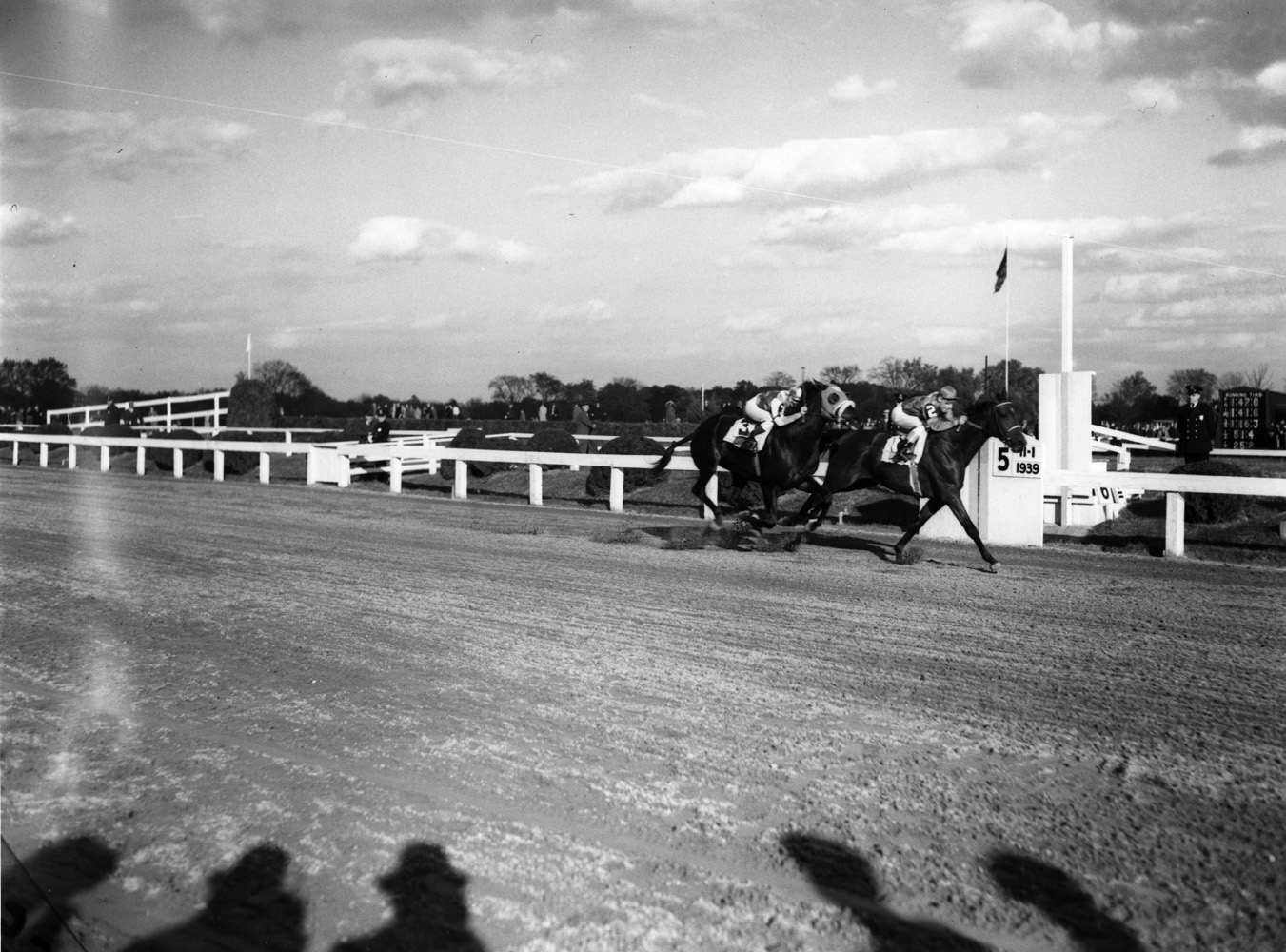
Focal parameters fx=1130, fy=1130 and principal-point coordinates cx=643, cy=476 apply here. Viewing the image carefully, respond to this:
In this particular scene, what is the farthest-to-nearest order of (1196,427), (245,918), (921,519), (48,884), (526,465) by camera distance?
(526,465)
(1196,427)
(921,519)
(48,884)
(245,918)

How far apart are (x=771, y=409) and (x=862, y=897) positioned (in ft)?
29.9

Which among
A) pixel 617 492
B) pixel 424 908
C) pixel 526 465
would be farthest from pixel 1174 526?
pixel 526 465

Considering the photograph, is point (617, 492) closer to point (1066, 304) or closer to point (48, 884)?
point (1066, 304)

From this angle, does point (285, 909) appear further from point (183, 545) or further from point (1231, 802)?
point (183, 545)

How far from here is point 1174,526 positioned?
39.4ft

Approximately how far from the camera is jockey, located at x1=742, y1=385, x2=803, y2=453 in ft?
39.8

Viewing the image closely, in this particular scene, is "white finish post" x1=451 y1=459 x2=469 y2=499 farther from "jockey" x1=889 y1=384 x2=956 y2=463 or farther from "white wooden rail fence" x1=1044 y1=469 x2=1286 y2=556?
"white wooden rail fence" x1=1044 y1=469 x2=1286 y2=556

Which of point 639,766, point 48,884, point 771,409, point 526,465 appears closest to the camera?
point 48,884

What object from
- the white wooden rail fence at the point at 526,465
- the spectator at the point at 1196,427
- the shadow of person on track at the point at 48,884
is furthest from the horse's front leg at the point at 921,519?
the shadow of person on track at the point at 48,884

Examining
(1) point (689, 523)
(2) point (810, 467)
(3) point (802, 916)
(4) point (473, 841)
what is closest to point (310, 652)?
(4) point (473, 841)

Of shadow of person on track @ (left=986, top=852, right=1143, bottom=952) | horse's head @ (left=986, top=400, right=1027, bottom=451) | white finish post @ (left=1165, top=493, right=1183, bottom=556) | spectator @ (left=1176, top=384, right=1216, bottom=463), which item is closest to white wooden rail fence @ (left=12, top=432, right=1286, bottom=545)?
white finish post @ (left=1165, top=493, right=1183, bottom=556)

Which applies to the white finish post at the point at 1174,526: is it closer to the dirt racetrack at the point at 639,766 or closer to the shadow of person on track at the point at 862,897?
the dirt racetrack at the point at 639,766

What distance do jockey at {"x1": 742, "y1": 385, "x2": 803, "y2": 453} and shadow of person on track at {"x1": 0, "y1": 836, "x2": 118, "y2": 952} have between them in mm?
9142

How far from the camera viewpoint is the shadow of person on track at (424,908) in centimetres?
306
